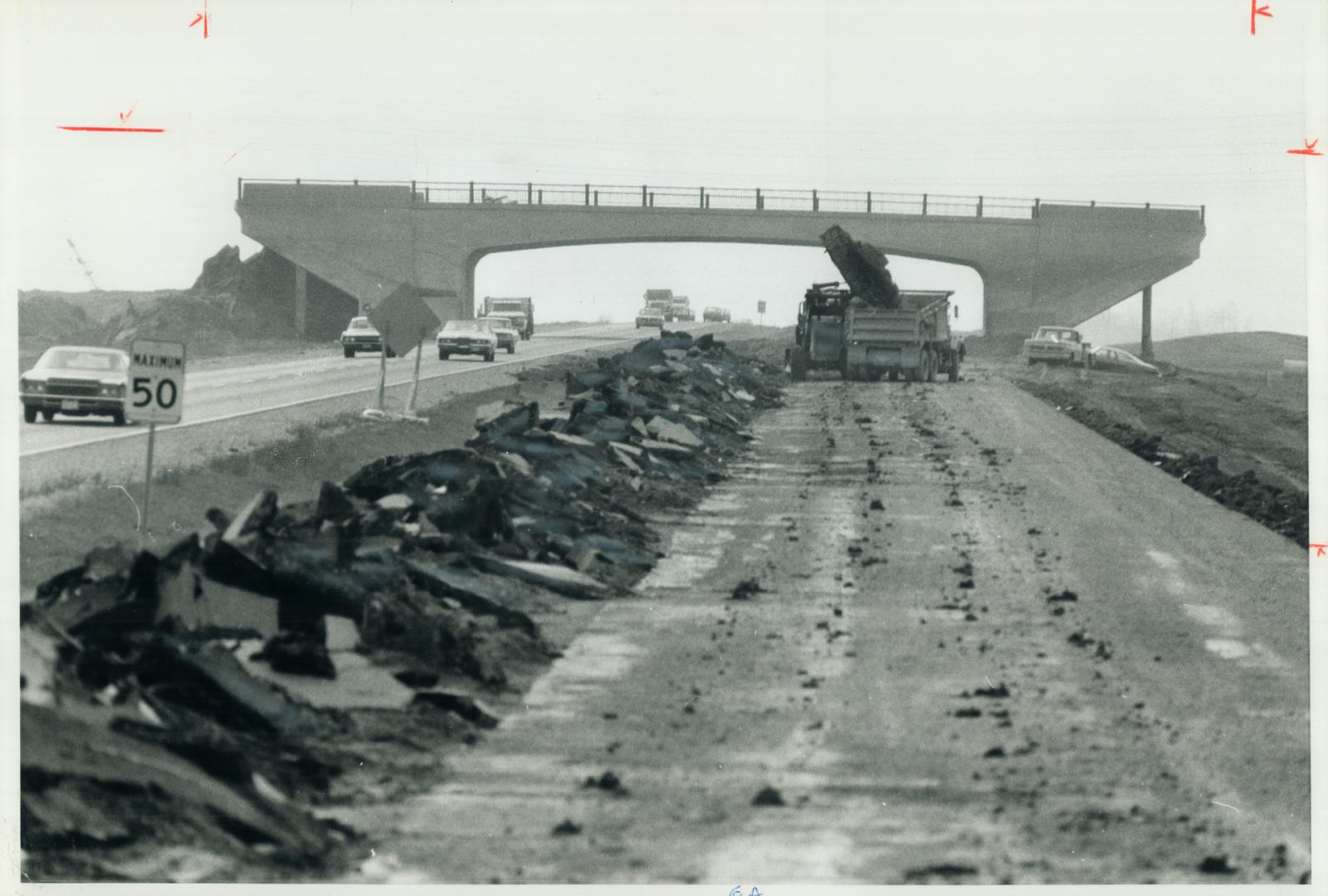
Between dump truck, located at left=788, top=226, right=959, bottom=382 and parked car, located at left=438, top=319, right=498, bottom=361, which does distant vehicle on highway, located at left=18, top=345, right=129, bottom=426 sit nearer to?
dump truck, located at left=788, top=226, right=959, bottom=382

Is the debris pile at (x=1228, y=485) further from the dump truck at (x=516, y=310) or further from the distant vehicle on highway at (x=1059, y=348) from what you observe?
the dump truck at (x=516, y=310)

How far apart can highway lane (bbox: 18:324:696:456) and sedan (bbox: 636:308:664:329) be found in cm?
3039

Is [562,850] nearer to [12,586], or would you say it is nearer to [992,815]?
[992,815]

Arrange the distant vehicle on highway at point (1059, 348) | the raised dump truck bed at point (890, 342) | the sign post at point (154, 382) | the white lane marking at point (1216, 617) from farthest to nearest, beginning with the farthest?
the distant vehicle on highway at point (1059, 348) → the raised dump truck bed at point (890, 342) → the white lane marking at point (1216, 617) → the sign post at point (154, 382)

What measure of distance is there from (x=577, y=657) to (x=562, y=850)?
469 centimetres

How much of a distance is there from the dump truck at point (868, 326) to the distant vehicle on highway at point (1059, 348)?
11330 millimetres

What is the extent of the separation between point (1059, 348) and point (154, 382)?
179ft

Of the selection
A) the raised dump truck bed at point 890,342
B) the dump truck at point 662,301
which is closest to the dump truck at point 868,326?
the raised dump truck bed at point 890,342

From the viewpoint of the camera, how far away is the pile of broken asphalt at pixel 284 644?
893 centimetres

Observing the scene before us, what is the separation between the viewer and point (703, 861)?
886cm

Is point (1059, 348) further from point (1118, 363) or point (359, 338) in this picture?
point (359, 338)

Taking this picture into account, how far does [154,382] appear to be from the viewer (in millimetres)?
14508

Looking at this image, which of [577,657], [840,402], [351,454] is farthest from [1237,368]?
[577,657]

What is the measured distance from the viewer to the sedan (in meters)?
107
